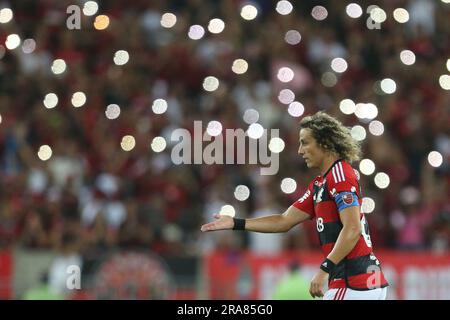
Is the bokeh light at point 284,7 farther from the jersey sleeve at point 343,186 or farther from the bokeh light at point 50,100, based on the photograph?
the jersey sleeve at point 343,186

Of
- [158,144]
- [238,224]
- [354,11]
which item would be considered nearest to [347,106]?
[354,11]

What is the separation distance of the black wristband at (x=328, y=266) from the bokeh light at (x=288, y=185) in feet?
23.7

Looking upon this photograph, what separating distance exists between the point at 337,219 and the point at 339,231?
0.25ft

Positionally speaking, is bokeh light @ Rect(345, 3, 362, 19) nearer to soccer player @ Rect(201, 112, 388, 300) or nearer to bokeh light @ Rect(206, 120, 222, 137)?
bokeh light @ Rect(206, 120, 222, 137)

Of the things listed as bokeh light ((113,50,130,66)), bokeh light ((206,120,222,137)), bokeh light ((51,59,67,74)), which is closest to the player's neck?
bokeh light ((206,120,222,137))

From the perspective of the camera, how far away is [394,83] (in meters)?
15.7

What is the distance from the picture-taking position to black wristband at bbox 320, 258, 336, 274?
666 centimetres

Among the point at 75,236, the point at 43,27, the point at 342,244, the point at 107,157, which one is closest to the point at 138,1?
the point at 43,27

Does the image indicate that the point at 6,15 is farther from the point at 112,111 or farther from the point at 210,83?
the point at 210,83

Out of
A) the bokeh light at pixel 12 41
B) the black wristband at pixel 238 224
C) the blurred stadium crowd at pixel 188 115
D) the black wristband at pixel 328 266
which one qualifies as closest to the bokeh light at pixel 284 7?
the blurred stadium crowd at pixel 188 115

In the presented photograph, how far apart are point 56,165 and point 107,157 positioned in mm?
652

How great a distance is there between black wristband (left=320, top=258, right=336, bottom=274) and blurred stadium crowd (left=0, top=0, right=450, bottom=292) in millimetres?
6613

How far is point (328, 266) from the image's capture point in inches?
263
